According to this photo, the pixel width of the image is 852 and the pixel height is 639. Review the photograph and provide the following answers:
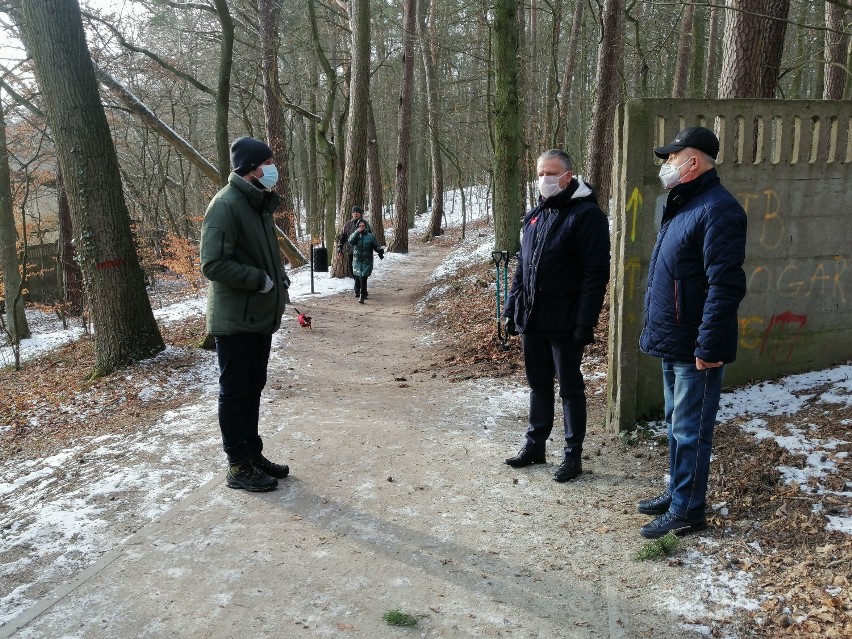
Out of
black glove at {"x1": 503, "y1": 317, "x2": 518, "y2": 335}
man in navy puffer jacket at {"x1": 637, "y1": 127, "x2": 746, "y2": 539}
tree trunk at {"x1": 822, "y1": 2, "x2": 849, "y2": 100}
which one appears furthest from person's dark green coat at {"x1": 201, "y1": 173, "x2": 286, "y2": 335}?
tree trunk at {"x1": 822, "y1": 2, "x2": 849, "y2": 100}

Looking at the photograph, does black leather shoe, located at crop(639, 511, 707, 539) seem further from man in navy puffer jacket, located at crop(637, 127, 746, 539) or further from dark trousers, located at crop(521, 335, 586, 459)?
dark trousers, located at crop(521, 335, 586, 459)

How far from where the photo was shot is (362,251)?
13578 mm

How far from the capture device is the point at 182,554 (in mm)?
3521

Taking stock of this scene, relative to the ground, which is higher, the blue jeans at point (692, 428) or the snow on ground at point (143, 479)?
the blue jeans at point (692, 428)

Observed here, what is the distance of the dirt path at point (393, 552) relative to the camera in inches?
114

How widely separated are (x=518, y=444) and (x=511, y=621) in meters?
2.32

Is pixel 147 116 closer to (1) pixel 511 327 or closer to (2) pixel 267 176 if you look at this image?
(2) pixel 267 176

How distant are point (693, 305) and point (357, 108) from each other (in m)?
13.5

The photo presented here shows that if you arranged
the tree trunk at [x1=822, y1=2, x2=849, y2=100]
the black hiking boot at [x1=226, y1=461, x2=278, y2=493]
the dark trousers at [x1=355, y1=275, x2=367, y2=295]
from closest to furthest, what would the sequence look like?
1. the black hiking boot at [x1=226, y1=461, x2=278, y2=493]
2. the tree trunk at [x1=822, y1=2, x2=849, y2=100]
3. the dark trousers at [x1=355, y1=275, x2=367, y2=295]

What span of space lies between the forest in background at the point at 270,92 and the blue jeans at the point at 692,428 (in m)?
3.90

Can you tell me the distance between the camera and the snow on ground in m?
3.29

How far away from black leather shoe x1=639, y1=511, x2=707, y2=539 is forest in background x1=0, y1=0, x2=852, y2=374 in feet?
14.8

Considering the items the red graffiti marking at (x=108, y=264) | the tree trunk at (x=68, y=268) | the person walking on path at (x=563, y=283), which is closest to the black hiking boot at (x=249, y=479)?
the person walking on path at (x=563, y=283)

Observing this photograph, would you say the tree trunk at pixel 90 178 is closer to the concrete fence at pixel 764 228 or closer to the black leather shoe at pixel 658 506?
the concrete fence at pixel 764 228
